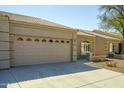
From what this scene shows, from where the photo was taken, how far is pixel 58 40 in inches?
529

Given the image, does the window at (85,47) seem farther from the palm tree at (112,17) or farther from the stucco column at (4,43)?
the stucco column at (4,43)

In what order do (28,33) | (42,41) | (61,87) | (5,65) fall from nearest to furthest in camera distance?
(61,87)
(5,65)
(28,33)
(42,41)

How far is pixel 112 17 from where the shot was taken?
25.7m

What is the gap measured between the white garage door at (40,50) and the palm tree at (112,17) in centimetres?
1436

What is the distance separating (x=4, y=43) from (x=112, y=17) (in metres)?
21.8

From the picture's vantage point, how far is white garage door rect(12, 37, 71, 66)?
10.8 meters

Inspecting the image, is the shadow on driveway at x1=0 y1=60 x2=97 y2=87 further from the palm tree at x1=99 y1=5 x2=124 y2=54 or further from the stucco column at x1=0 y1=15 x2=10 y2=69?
the palm tree at x1=99 y1=5 x2=124 y2=54

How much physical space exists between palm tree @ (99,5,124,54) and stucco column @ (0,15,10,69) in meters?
20.4

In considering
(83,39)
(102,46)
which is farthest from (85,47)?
(102,46)

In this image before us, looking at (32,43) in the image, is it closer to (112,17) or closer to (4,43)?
(4,43)

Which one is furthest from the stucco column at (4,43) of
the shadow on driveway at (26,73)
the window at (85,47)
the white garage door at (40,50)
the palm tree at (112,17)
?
the palm tree at (112,17)
